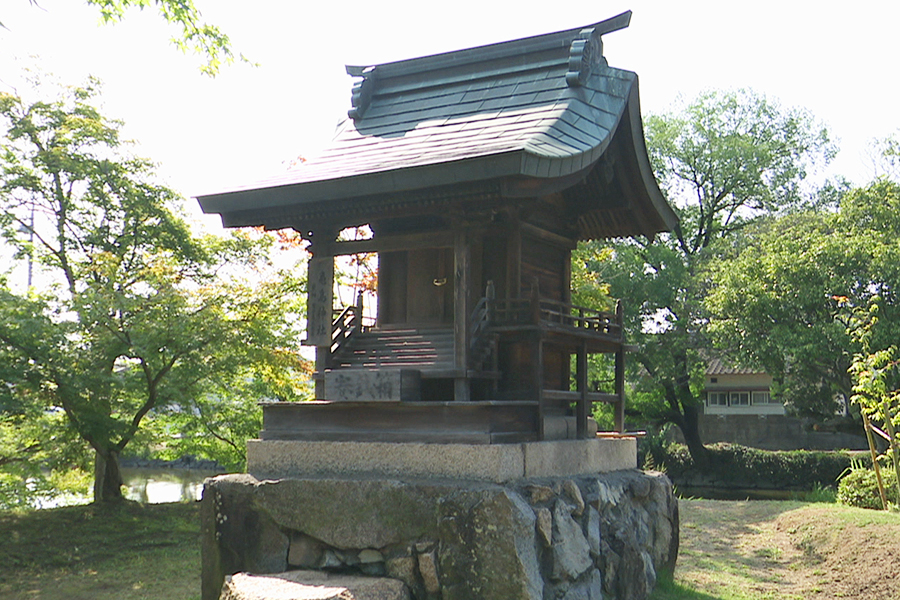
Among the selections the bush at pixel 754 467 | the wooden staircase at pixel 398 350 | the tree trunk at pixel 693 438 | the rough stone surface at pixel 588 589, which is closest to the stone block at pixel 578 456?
the rough stone surface at pixel 588 589

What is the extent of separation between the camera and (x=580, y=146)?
26.1 feet

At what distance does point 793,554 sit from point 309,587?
7.96 meters

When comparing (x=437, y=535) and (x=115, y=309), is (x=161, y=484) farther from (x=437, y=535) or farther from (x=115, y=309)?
(x=437, y=535)

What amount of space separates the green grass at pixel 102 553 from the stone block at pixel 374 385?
3.62 metres

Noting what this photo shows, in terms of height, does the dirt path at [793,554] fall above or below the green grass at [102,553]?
above

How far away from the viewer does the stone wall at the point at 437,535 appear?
22.6 feet

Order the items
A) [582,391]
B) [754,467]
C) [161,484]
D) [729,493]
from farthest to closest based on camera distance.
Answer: [161,484] < [754,467] < [729,493] < [582,391]

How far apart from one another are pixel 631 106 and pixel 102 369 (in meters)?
10.4

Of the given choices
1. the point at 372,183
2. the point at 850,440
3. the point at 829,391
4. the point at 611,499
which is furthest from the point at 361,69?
the point at 850,440

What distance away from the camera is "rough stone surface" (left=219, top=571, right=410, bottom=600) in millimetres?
6586

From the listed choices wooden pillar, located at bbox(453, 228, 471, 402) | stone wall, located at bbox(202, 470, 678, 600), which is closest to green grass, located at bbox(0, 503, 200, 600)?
stone wall, located at bbox(202, 470, 678, 600)

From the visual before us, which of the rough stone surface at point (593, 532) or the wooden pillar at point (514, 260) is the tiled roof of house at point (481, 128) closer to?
the wooden pillar at point (514, 260)

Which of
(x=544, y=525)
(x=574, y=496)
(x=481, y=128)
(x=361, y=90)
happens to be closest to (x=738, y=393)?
(x=361, y=90)

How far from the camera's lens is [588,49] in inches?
361
